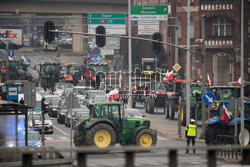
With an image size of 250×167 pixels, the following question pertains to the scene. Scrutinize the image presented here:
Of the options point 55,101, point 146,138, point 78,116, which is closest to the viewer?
point 146,138

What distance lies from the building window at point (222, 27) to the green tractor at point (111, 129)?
4190 cm

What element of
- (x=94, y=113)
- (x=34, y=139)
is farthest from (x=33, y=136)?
(x=94, y=113)

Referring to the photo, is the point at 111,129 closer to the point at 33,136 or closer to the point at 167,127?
the point at 33,136

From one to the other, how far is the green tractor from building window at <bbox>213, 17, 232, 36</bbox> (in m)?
41.9

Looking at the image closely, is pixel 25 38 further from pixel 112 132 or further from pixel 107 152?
pixel 107 152

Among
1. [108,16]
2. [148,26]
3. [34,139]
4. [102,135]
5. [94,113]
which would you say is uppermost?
[108,16]

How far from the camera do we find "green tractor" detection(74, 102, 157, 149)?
80.6ft

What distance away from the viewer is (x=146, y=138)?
25.3 meters

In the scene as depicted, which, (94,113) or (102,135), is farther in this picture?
(94,113)

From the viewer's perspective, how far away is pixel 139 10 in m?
51.8

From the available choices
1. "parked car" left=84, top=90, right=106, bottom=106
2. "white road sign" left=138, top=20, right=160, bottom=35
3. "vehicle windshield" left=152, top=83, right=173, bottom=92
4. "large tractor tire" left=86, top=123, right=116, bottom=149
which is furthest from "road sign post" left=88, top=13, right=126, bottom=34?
"large tractor tire" left=86, top=123, right=116, bottom=149

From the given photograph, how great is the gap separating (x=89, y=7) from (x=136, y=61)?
1121 cm

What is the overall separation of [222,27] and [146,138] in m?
42.8

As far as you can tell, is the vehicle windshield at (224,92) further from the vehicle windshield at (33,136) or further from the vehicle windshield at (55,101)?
the vehicle windshield at (55,101)
